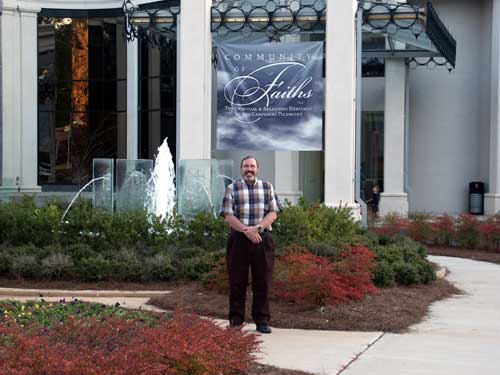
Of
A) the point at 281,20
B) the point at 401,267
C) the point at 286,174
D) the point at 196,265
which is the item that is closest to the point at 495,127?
the point at 286,174

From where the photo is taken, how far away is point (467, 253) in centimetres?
1939

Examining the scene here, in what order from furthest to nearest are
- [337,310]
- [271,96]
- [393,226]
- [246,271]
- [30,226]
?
[393,226] → [271,96] → [30,226] → [337,310] → [246,271]

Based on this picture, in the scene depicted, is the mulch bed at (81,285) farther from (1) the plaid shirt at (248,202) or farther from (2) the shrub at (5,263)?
(1) the plaid shirt at (248,202)

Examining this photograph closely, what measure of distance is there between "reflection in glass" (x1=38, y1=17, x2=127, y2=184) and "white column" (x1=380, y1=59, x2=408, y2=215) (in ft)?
48.7

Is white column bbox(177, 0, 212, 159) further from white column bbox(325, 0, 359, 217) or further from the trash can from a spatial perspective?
the trash can

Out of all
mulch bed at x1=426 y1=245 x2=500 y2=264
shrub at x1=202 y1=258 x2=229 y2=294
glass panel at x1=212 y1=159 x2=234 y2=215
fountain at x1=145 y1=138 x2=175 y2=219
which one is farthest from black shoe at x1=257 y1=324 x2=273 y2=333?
mulch bed at x1=426 y1=245 x2=500 y2=264

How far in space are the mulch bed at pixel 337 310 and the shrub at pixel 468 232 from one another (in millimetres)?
8611

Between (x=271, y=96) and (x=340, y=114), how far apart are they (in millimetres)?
1488

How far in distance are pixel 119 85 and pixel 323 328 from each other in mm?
33071

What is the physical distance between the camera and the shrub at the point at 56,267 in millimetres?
12797

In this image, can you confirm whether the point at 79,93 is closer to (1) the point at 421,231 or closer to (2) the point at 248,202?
(1) the point at 421,231

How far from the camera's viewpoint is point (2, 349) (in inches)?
259

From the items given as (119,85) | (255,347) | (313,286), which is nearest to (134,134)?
(119,85)

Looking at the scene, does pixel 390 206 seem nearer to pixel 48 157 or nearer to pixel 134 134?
pixel 134 134
